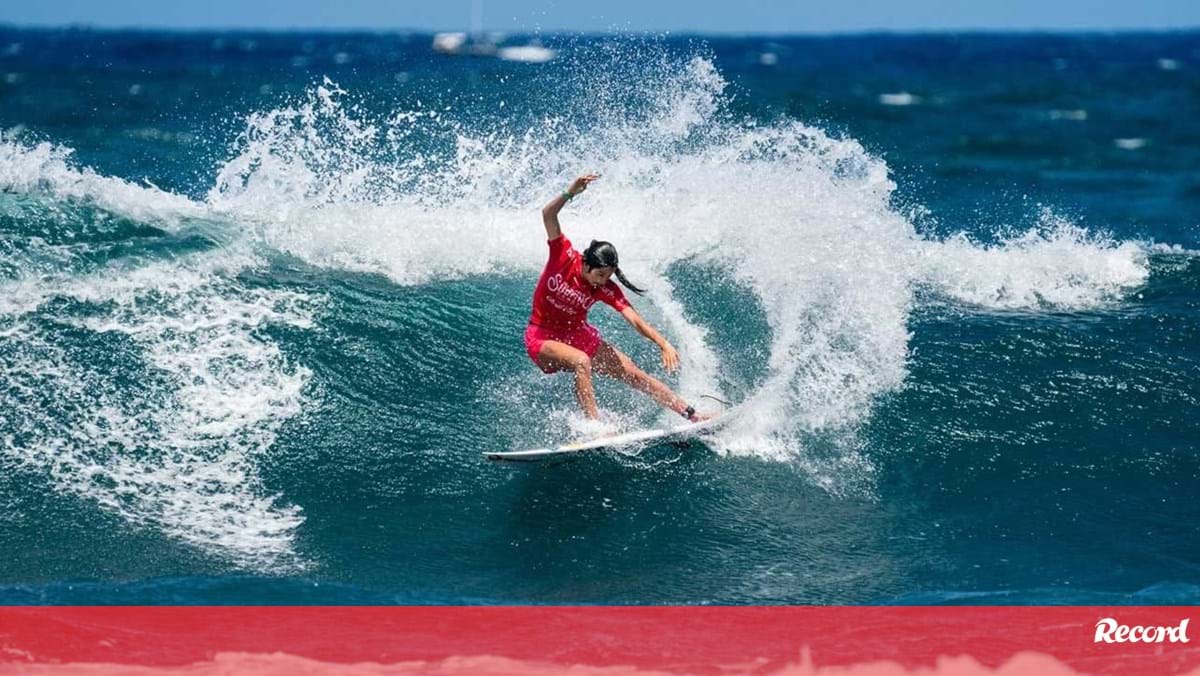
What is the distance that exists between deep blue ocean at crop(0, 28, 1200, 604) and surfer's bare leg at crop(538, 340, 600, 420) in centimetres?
34

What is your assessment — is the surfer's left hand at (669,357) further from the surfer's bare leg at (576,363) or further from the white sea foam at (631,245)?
the white sea foam at (631,245)

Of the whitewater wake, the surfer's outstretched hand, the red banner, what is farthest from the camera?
the whitewater wake

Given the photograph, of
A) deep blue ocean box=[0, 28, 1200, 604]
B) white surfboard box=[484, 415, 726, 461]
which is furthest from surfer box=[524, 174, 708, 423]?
deep blue ocean box=[0, 28, 1200, 604]

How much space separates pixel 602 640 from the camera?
21.9 feet

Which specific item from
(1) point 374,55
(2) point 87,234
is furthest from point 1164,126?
(1) point 374,55

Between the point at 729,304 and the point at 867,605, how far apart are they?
4.38m

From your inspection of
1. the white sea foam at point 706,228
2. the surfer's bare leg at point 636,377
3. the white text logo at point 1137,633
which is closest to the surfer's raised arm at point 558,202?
the surfer's bare leg at point 636,377

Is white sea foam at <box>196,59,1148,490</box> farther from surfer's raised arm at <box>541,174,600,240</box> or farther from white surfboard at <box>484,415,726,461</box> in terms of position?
surfer's raised arm at <box>541,174,600,240</box>

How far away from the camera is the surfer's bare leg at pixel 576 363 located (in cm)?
835

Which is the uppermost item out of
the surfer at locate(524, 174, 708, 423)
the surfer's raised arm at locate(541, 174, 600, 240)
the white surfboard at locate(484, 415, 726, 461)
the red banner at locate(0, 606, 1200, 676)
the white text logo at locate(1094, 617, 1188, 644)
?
the surfer's raised arm at locate(541, 174, 600, 240)

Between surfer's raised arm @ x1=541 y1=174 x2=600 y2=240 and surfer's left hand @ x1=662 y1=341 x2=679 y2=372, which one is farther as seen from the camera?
surfer's left hand @ x1=662 y1=341 x2=679 y2=372

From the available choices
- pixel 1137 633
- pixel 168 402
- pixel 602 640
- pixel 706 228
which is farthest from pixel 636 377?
pixel 706 228

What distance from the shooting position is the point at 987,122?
117ft

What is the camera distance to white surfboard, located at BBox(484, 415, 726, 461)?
824 centimetres
